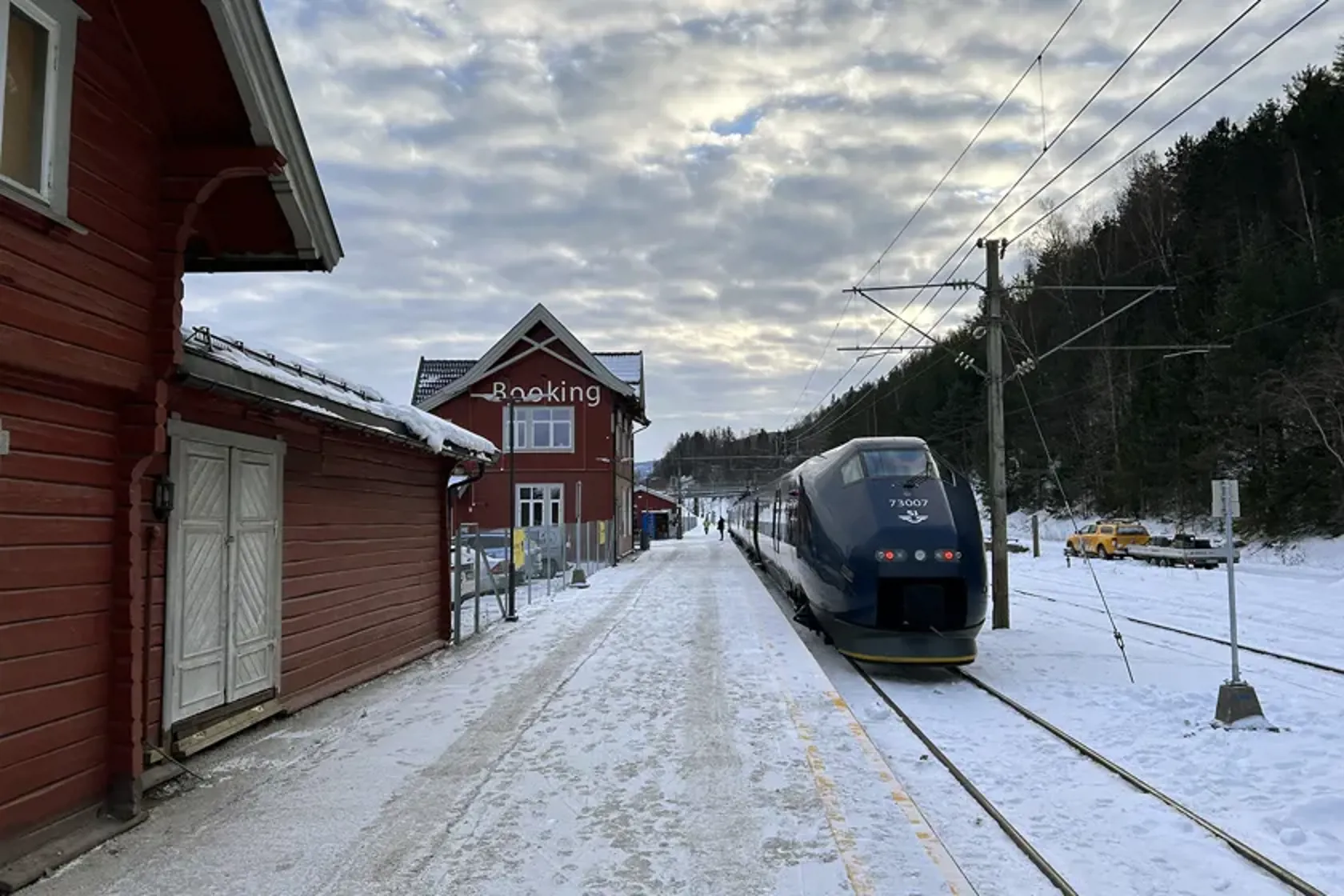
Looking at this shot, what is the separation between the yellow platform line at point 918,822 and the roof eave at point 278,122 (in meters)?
5.66

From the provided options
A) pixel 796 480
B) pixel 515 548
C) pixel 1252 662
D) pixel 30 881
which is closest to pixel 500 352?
pixel 515 548

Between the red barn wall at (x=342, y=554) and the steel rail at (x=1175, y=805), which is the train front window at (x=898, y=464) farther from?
the red barn wall at (x=342, y=554)

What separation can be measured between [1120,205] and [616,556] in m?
41.3

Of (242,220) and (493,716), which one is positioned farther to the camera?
(493,716)

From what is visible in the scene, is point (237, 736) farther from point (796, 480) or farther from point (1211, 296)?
point (1211, 296)

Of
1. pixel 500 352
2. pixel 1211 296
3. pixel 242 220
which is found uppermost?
pixel 1211 296

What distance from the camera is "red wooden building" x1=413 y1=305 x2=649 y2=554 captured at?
34719 mm

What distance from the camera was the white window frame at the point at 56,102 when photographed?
487 cm

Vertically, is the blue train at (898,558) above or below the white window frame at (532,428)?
Result: below

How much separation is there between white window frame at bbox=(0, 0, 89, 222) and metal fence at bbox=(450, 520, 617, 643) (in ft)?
29.2

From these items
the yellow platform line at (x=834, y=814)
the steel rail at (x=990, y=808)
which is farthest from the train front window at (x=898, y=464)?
the yellow platform line at (x=834, y=814)

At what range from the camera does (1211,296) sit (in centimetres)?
4456

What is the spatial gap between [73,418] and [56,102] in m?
1.72

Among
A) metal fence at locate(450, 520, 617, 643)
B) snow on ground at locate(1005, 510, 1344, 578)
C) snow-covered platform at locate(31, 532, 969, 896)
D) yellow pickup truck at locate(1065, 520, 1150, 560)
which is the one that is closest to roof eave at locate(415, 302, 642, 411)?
metal fence at locate(450, 520, 617, 643)
